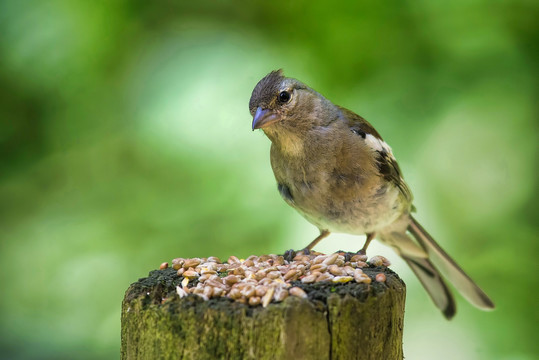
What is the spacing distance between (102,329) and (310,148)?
7.52 feet

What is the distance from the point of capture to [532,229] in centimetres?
447

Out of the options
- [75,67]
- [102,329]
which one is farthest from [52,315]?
[75,67]

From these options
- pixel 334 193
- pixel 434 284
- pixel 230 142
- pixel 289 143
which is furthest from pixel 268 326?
pixel 230 142

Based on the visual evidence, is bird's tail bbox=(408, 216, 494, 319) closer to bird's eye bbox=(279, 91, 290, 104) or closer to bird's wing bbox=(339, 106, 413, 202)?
bird's wing bbox=(339, 106, 413, 202)

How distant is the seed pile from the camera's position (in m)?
2.12

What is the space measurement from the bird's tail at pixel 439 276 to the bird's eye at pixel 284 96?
1377 mm

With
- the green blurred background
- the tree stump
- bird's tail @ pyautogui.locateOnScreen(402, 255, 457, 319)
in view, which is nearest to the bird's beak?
the tree stump

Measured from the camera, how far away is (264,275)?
253cm

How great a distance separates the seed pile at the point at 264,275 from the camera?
2.12 metres

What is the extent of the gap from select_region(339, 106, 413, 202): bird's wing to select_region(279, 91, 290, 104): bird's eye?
505mm

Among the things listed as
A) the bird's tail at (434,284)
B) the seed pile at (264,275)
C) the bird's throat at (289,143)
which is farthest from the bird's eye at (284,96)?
the bird's tail at (434,284)

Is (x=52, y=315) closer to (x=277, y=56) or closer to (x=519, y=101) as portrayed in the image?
(x=277, y=56)

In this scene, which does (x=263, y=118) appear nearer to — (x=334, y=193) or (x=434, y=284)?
(x=334, y=193)

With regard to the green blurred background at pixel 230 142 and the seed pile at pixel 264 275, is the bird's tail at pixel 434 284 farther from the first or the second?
the seed pile at pixel 264 275
